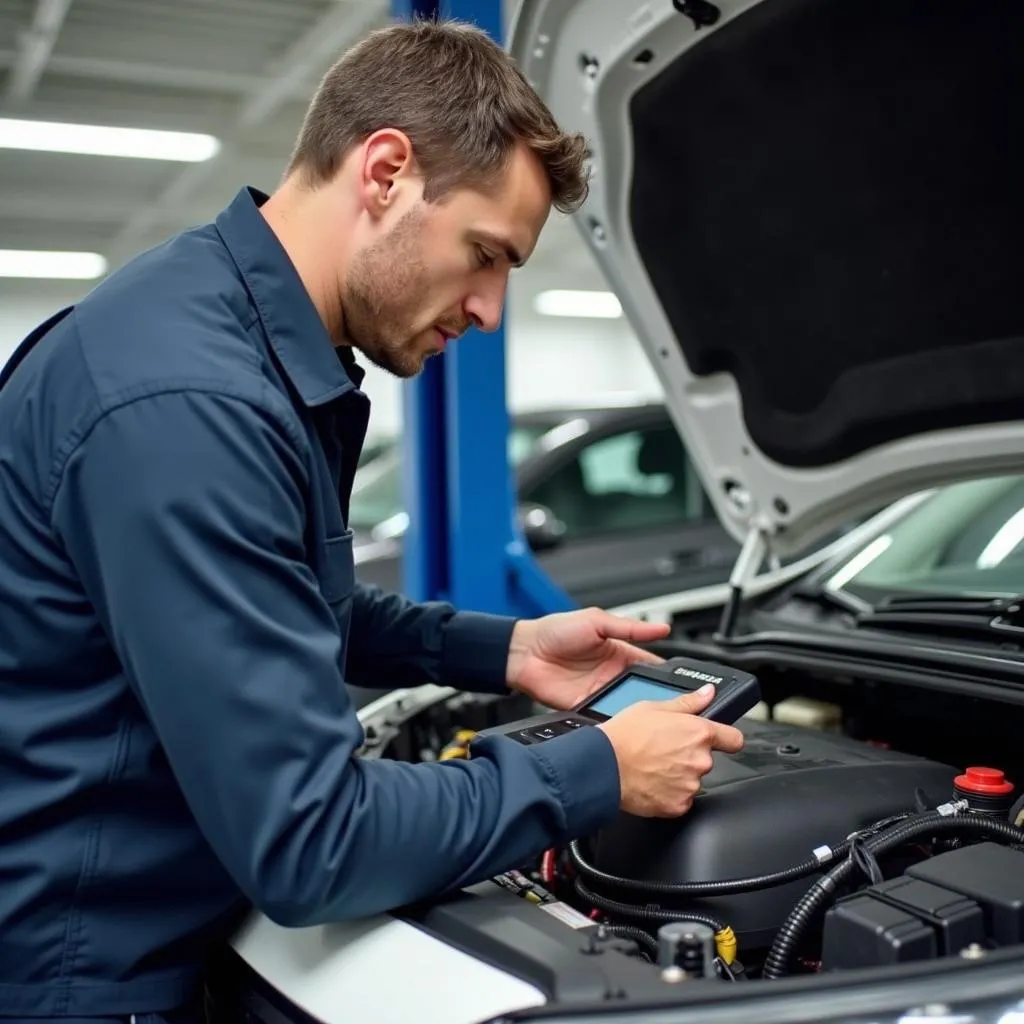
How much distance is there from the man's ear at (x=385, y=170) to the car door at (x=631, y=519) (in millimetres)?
3077

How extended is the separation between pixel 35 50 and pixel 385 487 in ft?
8.32

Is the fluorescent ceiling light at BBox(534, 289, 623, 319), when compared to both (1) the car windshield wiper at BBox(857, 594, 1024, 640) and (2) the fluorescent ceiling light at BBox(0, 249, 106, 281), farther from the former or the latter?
(1) the car windshield wiper at BBox(857, 594, 1024, 640)

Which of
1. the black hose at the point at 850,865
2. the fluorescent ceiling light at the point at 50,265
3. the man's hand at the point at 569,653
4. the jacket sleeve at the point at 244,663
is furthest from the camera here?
the fluorescent ceiling light at the point at 50,265

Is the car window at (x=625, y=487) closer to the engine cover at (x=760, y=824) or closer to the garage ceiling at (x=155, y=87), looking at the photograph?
the garage ceiling at (x=155, y=87)

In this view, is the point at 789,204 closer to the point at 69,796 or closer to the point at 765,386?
the point at 765,386

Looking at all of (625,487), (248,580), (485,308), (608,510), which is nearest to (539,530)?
(608,510)

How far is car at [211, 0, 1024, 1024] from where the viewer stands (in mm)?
1094

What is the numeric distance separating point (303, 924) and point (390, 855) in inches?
4.7

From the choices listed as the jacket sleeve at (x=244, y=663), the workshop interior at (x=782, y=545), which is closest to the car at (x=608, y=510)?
the workshop interior at (x=782, y=545)

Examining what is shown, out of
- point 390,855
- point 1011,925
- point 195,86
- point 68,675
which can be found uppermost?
point 195,86

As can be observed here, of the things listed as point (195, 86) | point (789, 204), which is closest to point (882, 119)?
point (789, 204)

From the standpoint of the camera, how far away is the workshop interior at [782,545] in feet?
3.63

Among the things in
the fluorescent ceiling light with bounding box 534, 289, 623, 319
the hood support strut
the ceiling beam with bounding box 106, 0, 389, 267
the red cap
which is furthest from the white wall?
the red cap

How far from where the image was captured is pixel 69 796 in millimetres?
1181
